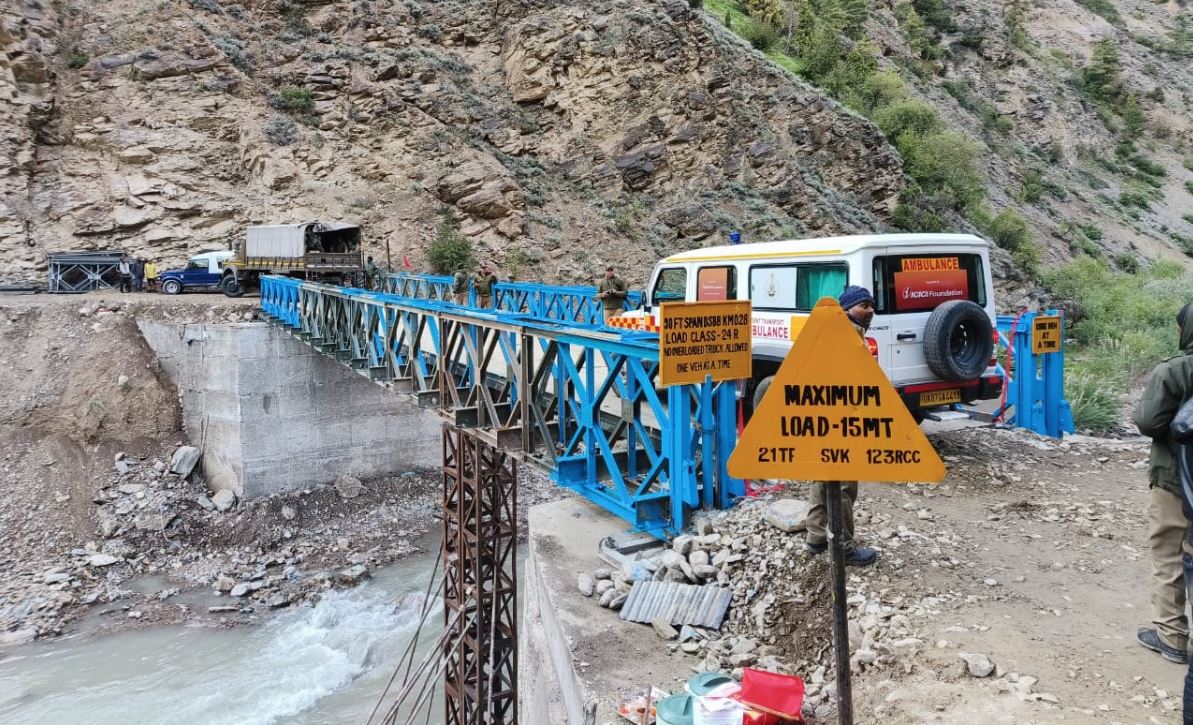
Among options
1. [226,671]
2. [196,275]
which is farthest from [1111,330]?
[196,275]

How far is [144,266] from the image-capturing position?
22266 millimetres

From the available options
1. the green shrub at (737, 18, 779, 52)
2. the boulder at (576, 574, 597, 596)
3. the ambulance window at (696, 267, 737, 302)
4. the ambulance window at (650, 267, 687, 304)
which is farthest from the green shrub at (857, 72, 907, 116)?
the boulder at (576, 574, 597, 596)

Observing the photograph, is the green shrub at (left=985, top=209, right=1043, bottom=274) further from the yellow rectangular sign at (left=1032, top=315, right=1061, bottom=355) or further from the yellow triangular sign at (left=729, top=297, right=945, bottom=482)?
the yellow triangular sign at (left=729, top=297, right=945, bottom=482)

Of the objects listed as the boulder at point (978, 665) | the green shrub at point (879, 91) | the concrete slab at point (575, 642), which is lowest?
the concrete slab at point (575, 642)

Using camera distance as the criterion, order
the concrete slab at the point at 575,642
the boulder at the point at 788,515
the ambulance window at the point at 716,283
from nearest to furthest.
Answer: the concrete slab at the point at 575,642, the boulder at the point at 788,515, the ambulance window at the point at 716,283

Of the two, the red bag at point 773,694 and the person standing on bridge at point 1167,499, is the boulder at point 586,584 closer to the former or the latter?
the red bag at point 773,694

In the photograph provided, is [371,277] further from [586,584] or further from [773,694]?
[773,694]

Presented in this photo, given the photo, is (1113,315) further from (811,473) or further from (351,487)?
(811,473)

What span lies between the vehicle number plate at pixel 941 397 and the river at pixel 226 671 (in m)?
9.66

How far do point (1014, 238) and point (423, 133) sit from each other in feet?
84.8

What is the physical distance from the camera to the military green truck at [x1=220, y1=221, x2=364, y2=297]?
20016 millimetres

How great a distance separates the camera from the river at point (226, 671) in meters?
11.2

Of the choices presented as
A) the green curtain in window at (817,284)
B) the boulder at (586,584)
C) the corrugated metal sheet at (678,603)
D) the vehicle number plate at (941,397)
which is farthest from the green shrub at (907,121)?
the corrugated metal sheet at (678,603)

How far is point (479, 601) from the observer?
9.14m
